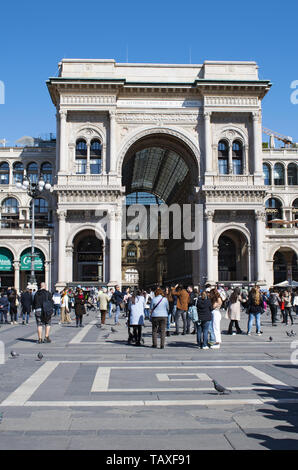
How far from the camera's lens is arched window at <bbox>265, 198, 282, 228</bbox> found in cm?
6875

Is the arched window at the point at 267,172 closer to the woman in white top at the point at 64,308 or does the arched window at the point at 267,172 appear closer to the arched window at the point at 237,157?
the arched window at the point at 237,157

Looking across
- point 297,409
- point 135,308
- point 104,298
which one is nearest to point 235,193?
point 104,298

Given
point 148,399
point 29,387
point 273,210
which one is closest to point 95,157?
point 273,210

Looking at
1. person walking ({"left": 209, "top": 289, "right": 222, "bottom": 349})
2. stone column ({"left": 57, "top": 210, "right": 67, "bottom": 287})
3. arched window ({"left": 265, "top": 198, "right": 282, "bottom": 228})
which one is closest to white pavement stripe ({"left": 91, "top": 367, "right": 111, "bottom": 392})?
person walking ({"left": 209, "top": 289, "right": 222, "bottom": 349})

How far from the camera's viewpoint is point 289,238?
5722cm

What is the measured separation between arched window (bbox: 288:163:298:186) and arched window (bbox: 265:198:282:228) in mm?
3411

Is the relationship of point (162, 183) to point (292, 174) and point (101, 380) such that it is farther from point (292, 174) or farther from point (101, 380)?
point (101, 380)

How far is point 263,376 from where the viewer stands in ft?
36.5

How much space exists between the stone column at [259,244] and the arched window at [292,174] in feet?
76.0

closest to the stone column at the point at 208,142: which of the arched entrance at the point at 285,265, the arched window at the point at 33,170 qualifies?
the arched entrance at the point at 285,265

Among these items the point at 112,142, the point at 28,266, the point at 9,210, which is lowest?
the point at 28,266

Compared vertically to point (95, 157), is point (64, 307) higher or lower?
lower

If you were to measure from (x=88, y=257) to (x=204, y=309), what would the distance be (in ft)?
125

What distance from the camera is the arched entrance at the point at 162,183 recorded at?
2092 inches
